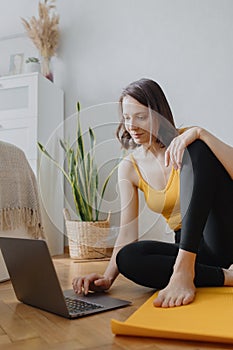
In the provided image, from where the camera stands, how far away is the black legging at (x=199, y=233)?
1050mm

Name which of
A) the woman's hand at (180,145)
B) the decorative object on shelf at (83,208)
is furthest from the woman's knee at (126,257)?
the decorative object on shelf at (83,208)

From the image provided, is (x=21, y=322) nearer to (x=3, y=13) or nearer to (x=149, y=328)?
(x=149, y=328)

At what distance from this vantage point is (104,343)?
813 mm

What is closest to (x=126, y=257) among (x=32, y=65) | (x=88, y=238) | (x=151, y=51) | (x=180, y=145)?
(x=180, y=145)

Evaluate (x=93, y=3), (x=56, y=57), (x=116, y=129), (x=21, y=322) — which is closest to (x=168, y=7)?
(x=93, y=3)

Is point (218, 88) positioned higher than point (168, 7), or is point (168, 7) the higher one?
point (168, 7)

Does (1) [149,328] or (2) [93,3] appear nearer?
(1) [149,328]

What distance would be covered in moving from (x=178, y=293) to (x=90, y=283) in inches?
11.3

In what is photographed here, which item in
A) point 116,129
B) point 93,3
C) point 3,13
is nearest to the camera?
point 116,129

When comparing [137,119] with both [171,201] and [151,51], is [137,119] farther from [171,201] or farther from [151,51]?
[151,51]

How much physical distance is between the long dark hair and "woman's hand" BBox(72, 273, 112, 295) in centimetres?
40

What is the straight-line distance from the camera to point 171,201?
51.9 inches

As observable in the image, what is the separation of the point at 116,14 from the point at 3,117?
100cm

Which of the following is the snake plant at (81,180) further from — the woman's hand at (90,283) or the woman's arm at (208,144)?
the woman's arm at (208,144)
